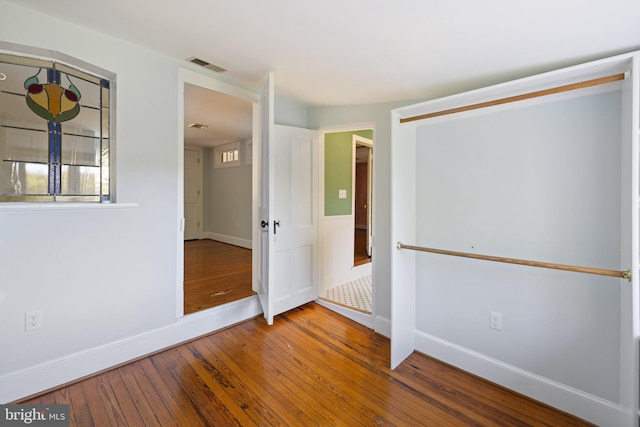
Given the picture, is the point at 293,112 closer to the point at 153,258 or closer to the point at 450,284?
the point at 153,258

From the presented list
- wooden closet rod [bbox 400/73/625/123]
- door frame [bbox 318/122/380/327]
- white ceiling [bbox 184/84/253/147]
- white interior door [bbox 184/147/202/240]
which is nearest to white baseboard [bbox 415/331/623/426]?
door frame [bbox 318/122/380/327]

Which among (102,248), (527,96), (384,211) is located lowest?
(102,248)

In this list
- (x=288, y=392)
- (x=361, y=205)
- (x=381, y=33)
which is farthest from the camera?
(x=361, y=205)

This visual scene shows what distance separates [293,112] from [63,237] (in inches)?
89.4

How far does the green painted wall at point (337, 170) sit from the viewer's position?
3982 mm

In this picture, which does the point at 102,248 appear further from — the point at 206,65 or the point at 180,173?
the point at 206,65

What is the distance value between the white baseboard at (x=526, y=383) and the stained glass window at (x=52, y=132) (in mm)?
2786

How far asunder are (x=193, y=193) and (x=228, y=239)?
1449 mm

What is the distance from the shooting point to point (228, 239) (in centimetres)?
652

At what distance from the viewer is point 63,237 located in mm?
1837

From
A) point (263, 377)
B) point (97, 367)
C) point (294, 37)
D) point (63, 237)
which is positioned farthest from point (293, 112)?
point (97, 367)

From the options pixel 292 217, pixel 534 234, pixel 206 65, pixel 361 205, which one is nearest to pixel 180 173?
pixel 206 65

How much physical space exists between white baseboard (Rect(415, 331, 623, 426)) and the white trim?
4.38m

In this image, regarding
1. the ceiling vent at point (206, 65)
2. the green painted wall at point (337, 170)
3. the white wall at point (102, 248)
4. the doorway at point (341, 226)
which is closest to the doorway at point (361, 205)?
the doorway at point (341, 226)
